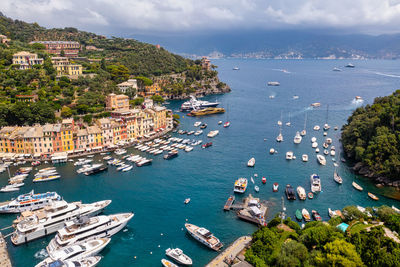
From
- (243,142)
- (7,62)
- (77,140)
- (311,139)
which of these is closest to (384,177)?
(311,139)

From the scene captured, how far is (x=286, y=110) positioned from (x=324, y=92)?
1978 inches

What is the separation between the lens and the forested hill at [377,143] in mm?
49375

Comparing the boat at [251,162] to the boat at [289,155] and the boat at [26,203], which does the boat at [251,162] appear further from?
the boat at [26,203]

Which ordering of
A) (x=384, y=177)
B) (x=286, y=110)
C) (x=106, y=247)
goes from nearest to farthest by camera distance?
(x=106, y=247) < (x=384, y=177) < (x=286, y=110)

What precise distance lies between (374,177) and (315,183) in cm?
1227

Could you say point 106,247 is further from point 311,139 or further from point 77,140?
point 311,139

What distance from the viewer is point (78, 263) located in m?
30.1

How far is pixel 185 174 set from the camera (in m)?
54.7

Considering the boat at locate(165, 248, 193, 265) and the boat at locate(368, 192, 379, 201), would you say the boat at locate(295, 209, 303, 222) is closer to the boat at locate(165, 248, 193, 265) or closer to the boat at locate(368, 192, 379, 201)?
the boat at locate(368, 192, 379, 201)

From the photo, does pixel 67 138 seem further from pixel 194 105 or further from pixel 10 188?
pixel 194 105

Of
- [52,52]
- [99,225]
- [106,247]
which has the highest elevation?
[52,52]

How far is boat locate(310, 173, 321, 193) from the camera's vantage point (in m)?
47.4

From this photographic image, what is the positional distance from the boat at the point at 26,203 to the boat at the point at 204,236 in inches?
859

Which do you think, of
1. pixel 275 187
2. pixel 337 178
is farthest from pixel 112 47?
pixel 337 178
